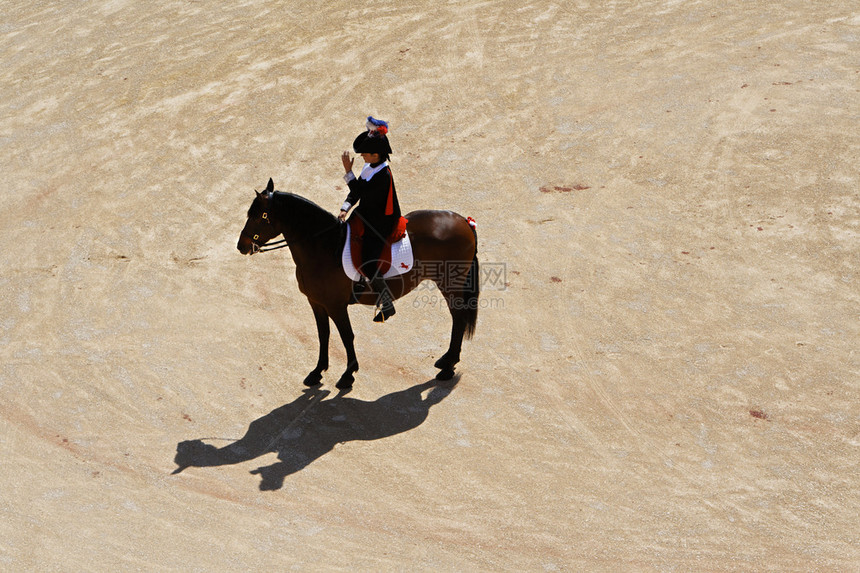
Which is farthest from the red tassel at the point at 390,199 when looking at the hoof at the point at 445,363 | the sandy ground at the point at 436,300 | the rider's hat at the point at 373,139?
the sandy ground at the point at 436,300

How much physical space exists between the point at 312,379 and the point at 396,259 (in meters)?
1.91

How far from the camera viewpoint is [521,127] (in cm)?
1602

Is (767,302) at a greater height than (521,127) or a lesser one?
lesser

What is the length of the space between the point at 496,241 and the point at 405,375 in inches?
136

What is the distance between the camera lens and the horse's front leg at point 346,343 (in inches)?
391

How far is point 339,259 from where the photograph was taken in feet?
31.3

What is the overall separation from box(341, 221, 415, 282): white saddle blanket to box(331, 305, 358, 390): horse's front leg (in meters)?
0.54

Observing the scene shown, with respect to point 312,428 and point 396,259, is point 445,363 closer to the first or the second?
point 396,259

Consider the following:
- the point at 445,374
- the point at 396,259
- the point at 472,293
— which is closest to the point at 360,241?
the point at 396,259

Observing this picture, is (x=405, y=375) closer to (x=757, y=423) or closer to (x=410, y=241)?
(x=410, y=241)

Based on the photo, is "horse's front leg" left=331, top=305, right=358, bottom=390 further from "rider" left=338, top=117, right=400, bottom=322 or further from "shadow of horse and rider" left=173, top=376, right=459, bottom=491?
"rider" left=338, top=117, right=400, bottom=322

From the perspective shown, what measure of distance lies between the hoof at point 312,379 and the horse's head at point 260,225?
183cm

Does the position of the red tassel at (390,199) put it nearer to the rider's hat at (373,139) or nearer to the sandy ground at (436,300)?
the rider's hat at (373,139)

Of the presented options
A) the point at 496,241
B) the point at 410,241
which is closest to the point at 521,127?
the point at 496,241
